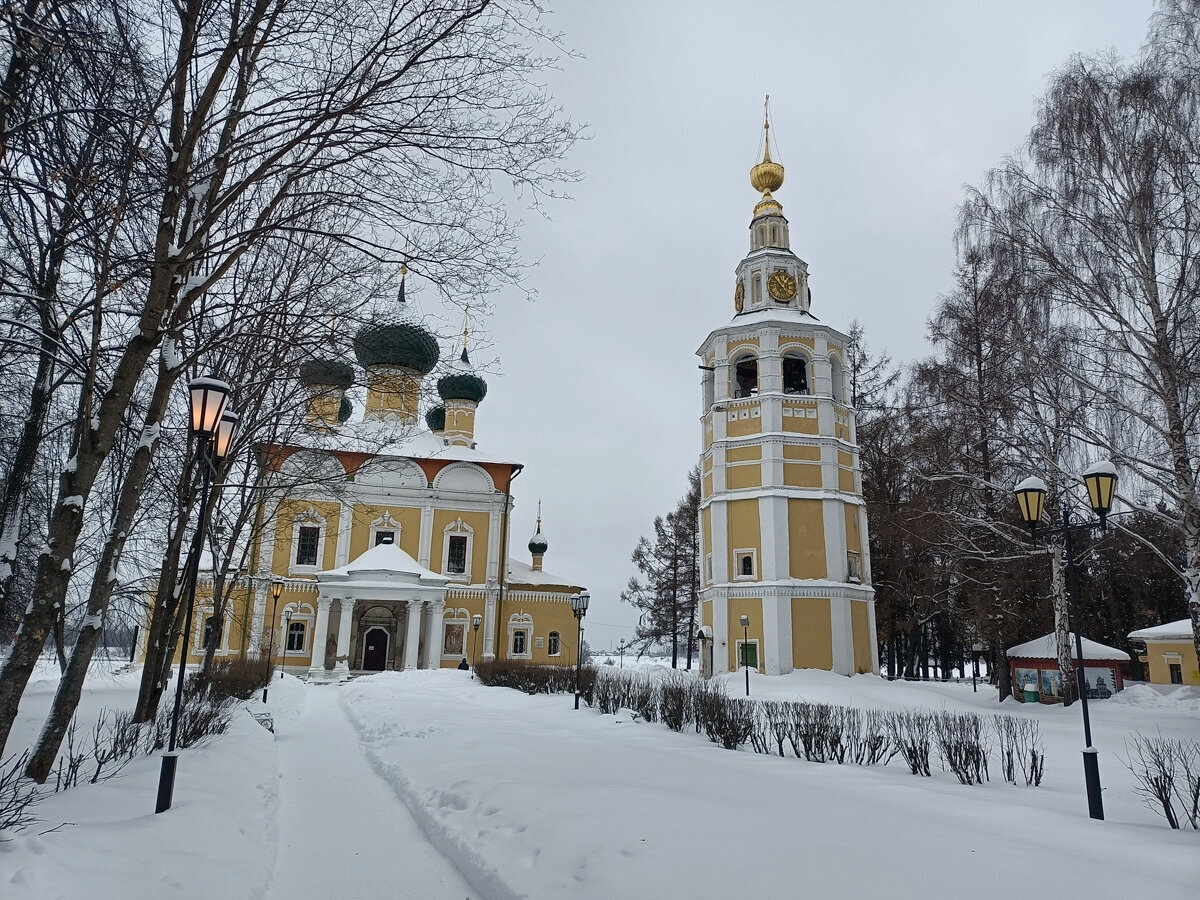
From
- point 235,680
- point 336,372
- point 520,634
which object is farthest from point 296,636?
point 336,372

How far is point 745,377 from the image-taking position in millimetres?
27188

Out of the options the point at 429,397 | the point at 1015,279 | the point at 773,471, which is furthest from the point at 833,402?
the point at 429,397

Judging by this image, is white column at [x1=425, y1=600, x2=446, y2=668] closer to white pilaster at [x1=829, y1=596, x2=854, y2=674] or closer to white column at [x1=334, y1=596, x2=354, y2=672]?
white column at [x1=334, y1=596, x2=354, y2=672]

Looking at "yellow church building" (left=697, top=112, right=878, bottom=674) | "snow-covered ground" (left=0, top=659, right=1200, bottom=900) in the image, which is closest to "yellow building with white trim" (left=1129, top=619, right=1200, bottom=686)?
"yellow church building" (left=697, top=112, right=878, bottom=674)

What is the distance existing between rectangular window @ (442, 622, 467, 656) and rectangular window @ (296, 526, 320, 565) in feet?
21.9

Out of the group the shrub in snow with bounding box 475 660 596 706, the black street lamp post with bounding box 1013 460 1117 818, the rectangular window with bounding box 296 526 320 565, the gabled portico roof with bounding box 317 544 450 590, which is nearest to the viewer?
the black street lamp post with bounding box 1013 460 1117 818

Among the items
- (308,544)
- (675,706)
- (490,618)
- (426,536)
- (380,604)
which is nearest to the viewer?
(675,706)

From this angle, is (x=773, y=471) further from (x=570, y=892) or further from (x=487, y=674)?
(x=570, y=892)

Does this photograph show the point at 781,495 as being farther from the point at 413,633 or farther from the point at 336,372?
the point at 336,372

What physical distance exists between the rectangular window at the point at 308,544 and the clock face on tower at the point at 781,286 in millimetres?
21980

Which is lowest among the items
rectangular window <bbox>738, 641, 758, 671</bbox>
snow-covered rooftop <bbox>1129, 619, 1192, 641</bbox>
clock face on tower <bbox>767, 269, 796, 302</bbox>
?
rectangular window <bbox>738, 641, 758, 671</bbox>

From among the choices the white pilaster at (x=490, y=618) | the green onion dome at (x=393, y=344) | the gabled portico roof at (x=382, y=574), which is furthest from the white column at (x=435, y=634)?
the green onion dome at (x=393, y=344)

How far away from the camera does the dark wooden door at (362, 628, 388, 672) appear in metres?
33.4

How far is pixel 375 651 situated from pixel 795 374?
21534 millimetres
